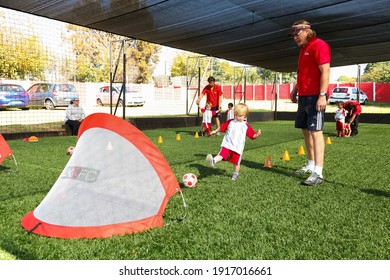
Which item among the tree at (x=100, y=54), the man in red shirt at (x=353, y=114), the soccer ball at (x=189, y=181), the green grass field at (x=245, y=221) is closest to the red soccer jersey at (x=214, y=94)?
the man in red shirt at (x=353, y=114)

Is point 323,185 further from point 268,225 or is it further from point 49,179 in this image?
point 49,179

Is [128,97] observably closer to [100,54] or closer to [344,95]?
[344,95]

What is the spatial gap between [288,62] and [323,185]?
13302 mm

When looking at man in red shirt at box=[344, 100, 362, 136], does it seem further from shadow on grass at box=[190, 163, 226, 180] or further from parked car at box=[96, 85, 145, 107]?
parked car at box=[96, 85, 145, 107]

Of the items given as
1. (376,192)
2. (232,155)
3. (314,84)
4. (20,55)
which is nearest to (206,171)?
(232,155)

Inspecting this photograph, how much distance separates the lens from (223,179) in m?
4.84

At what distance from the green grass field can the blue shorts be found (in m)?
0.75

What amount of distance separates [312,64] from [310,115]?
670mm

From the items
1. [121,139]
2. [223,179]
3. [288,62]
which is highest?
[288,62]

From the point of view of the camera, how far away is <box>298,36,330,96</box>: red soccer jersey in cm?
454

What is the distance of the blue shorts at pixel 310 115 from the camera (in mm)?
4637

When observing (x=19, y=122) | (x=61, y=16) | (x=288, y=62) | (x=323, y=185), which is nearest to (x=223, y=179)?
(x=323, y=185)

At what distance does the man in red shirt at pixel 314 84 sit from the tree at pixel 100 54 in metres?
41.0

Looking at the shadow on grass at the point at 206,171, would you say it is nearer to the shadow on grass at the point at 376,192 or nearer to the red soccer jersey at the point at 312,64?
the red soccer jersey at the point at 312,64
